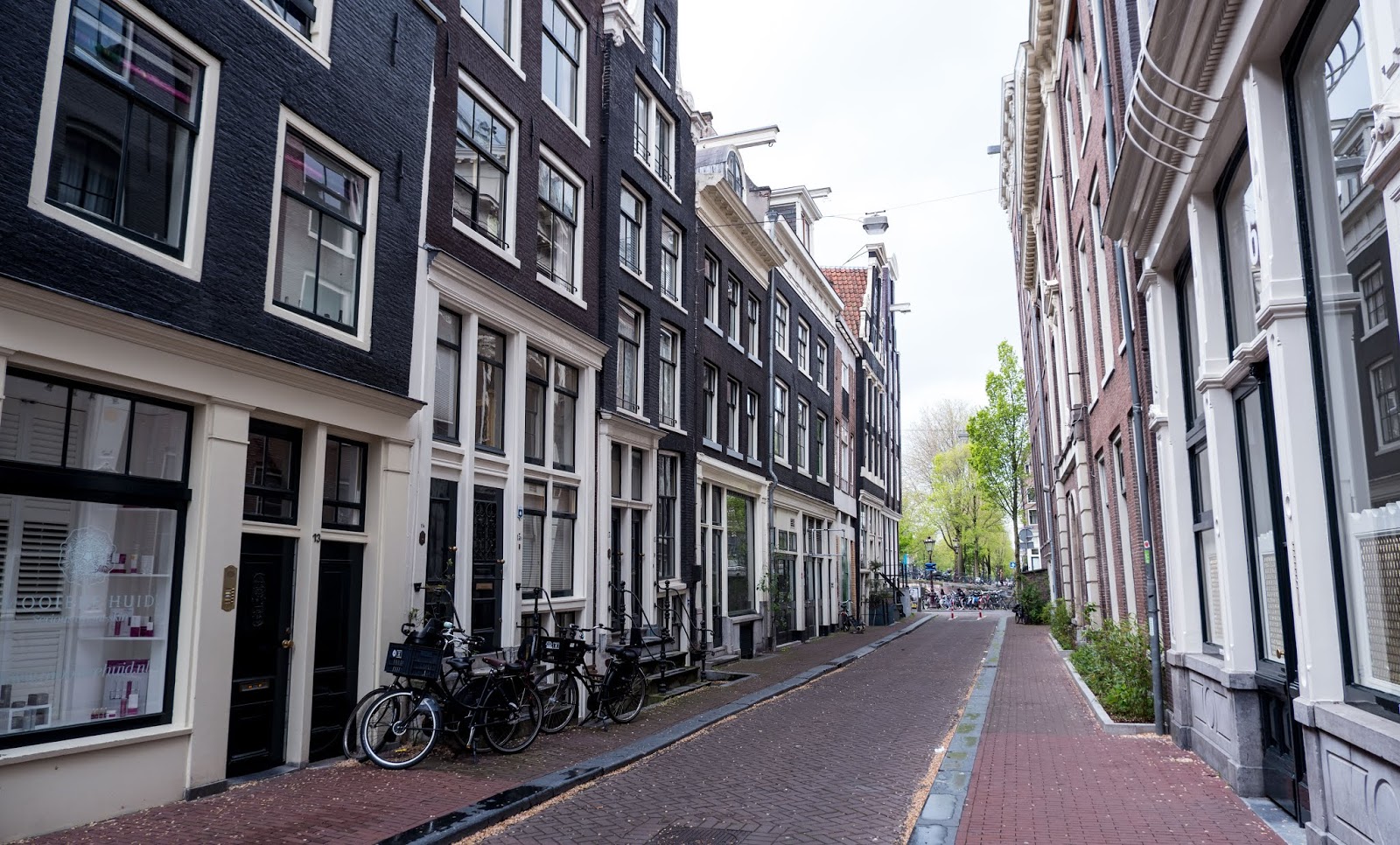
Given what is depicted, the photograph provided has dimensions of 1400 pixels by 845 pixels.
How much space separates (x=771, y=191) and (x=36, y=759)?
2615 centimetres

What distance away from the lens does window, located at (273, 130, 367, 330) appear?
8.85m

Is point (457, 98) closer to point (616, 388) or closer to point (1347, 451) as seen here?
point (616, 388)

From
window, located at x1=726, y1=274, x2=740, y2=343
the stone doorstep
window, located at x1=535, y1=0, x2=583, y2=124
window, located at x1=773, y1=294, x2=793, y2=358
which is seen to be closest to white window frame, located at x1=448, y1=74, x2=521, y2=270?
window, located at x1=535, y1=0, x2=583, y2=124

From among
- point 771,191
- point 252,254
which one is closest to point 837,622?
point 771,191

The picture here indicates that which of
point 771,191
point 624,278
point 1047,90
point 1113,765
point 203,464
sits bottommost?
point 1113,765

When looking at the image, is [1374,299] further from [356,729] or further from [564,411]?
[564,411]

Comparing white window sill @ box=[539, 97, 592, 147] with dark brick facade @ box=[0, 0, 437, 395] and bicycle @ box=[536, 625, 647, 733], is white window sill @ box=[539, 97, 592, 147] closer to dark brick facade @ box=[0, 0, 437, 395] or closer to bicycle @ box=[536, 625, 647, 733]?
dark brick facade @ box=[0, 0, 437, 395]

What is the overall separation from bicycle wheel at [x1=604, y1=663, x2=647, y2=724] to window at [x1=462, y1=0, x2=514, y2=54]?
8.21 m

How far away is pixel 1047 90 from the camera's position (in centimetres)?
1895

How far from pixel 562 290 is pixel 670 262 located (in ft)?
16.8

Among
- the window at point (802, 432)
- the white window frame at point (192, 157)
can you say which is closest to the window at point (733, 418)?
the window at point (802, 432)

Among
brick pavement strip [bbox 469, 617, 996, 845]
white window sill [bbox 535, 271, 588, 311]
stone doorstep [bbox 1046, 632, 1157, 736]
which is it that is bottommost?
brick pavement strip [bbox 469, 617, 996, 845]

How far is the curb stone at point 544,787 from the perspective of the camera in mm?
6625

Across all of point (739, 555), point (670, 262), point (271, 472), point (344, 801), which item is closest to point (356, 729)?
point (344, 801)
